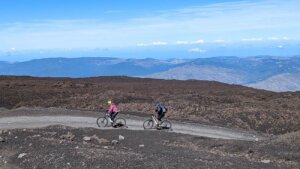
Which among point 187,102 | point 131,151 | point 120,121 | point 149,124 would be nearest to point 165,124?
point 149,124

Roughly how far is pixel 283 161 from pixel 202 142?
19.2 ft

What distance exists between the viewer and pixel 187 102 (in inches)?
1676

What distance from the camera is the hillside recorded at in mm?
37562

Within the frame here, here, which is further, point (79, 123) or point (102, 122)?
point (79, 123)

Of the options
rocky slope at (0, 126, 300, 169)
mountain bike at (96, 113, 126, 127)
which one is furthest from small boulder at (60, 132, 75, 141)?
mountain bike at (96, 113, 126, 127)

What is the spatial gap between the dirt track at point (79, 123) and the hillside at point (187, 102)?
2749mm

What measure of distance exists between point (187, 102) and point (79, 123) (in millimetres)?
11766

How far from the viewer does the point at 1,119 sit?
35812 millimetres

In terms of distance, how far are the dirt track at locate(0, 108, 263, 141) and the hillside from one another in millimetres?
2749

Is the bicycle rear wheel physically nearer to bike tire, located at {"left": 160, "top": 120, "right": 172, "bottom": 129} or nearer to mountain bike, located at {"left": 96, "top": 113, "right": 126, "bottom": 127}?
mountain bike, located at {"left": 96, "top": 113, "right": 126, "bottom": 127}

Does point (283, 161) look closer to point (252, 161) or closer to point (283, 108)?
point (252, 161)

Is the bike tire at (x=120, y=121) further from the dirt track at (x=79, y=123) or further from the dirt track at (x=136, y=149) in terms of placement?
the dirt track at (x=136, y=149)

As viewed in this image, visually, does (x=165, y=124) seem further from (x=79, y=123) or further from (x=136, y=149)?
(x=136, y=149)

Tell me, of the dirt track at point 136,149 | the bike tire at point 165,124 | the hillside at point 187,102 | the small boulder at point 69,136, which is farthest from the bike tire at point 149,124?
the small boulder at point 69,136
